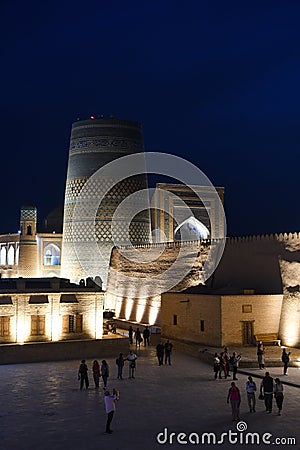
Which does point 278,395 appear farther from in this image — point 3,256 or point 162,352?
point 3,256

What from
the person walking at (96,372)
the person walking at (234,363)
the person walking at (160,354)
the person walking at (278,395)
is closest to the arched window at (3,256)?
the person walking at (160,354)

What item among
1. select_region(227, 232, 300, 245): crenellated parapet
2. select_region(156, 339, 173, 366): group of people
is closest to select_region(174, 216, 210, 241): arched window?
select_region(227, 232, 300, 245): crenellated parapet

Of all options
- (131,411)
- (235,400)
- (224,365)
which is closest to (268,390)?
(235,400)

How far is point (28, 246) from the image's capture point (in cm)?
2634

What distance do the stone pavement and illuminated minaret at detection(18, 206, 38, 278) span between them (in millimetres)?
13313

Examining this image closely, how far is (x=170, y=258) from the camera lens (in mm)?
20781

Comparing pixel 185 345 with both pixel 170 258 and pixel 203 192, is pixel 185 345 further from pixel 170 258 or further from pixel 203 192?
pixel 203 192

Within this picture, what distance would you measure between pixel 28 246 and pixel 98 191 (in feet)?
17.3

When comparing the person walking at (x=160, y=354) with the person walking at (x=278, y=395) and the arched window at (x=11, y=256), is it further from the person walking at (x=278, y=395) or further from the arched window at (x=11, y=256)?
the arched window at (x=11, y=256)

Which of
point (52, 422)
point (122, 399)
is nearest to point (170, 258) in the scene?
point (122, 399)

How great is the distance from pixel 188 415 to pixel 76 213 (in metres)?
15.0

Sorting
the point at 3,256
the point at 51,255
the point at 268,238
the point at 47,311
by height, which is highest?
the point at 3,256

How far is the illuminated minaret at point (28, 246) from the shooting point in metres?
26.3

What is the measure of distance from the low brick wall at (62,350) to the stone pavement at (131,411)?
121cm
